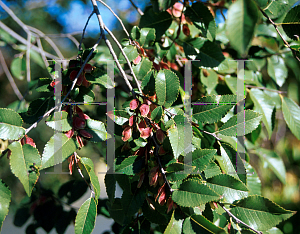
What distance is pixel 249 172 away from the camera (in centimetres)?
64

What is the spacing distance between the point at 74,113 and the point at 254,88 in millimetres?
579

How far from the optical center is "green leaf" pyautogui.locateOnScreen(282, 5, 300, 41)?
445 millimetres

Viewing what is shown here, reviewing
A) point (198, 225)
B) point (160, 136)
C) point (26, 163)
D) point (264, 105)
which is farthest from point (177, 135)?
point (264, 105)

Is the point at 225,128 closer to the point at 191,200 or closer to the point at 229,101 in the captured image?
the point at 229,101

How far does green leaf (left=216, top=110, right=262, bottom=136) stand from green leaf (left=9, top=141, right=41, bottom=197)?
34 centimetres

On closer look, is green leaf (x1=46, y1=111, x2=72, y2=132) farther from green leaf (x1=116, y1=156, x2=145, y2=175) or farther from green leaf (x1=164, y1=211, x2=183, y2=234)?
green leaf (x1=164, y1=211, x2=183, y2=234)

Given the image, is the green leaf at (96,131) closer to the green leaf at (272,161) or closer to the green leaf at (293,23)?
the green leaf at (293,23)

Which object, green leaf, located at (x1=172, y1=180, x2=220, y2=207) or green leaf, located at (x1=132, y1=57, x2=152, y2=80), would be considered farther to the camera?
green leaf, located at (x1=132, y1=57, x2=152, y2=80)

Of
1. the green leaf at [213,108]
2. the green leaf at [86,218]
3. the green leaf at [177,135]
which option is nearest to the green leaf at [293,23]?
the green leaf at [213,108]

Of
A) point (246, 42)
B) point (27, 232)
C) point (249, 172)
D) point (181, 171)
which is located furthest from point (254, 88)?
point (27, 232)

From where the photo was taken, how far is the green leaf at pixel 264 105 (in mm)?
721

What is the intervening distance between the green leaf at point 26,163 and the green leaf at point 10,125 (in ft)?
0.05

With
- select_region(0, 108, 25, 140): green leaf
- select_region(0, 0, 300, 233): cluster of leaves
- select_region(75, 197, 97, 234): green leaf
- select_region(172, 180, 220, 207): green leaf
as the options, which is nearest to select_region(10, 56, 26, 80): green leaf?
select_region(0, 0, 300, 233): cluster of leaves

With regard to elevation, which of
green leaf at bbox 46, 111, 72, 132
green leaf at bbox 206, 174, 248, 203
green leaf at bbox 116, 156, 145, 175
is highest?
green leaf at bbox 46, 111, 72, 132
